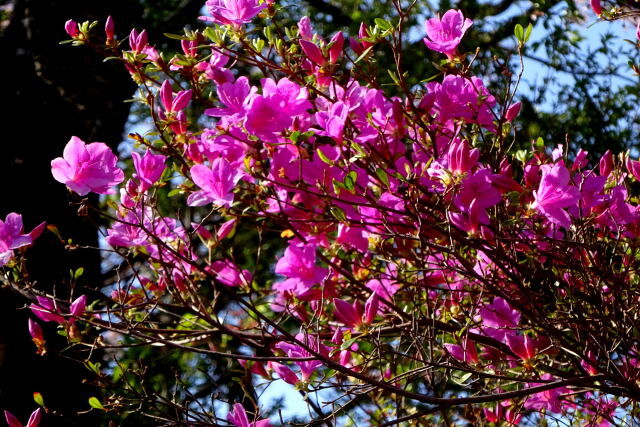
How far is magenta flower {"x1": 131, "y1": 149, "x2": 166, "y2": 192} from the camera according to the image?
196 cm

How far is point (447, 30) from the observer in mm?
1981

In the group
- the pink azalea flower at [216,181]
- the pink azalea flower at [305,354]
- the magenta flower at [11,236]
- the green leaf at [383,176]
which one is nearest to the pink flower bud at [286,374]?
the pink azalea flower at [305,354]

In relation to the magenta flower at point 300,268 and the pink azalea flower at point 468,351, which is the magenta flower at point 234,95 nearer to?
the magenta flower at point 300,268

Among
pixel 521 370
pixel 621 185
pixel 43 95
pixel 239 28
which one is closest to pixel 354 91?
pixel 239 28

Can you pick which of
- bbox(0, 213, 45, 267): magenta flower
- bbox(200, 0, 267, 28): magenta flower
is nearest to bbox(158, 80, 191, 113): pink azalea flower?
bbox(200, 0, 267, 28): magenta flower

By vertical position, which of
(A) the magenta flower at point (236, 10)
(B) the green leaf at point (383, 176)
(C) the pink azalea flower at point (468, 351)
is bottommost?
(C) the pink azalea flower at point (468, 351)

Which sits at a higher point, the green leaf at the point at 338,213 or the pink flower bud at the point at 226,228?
the green leaf at the point at 338,213

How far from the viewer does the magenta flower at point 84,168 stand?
1.74 m

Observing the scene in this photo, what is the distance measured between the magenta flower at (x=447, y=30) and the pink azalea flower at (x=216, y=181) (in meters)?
0.63

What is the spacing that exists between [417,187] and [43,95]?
10.4ft

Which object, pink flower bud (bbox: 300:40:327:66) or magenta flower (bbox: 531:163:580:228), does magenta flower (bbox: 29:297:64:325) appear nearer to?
pink flower bud (bbox: 300:40:327:66)

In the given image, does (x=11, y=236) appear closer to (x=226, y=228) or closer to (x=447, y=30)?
(x=226, y=228)

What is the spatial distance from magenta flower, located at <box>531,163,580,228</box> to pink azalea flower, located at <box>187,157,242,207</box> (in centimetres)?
70

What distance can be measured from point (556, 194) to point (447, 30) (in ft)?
1.78
